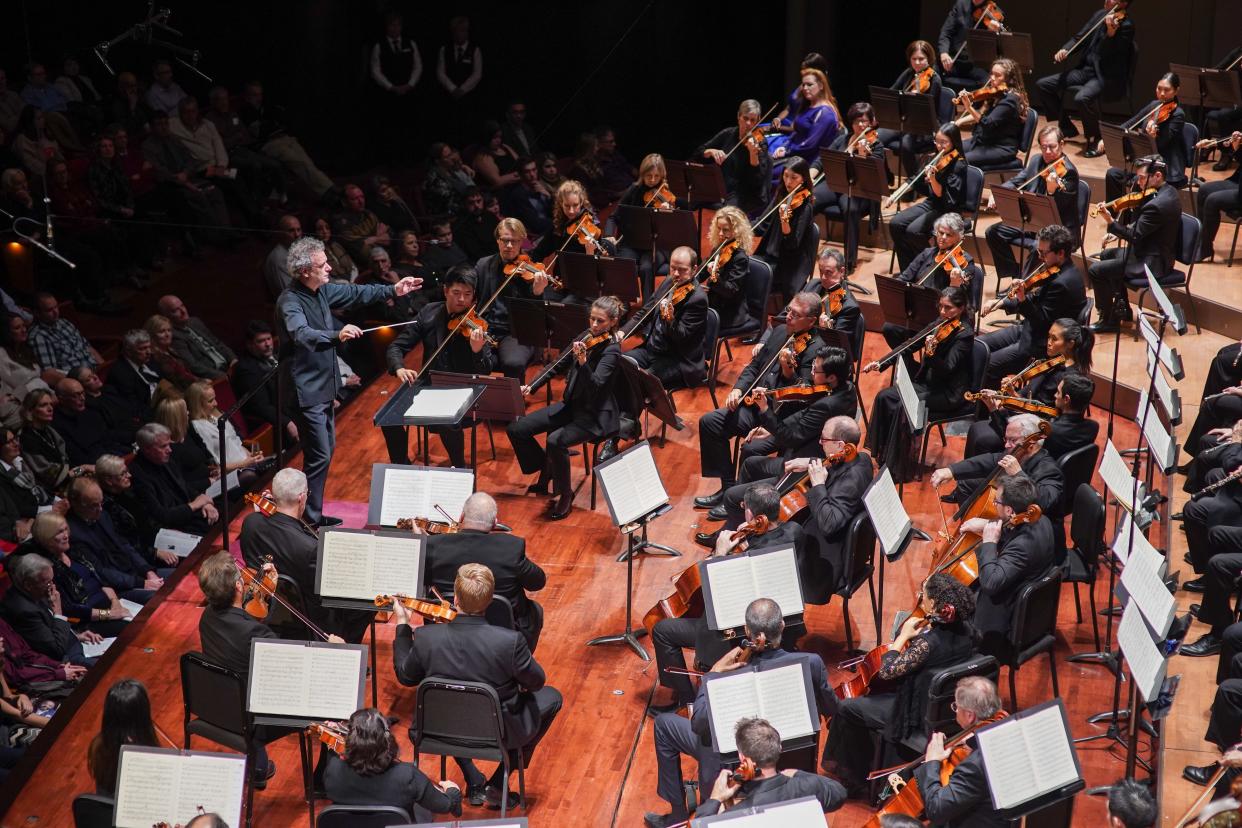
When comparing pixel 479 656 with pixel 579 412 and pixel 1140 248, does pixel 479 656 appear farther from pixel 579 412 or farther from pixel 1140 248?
pixel 1140 248

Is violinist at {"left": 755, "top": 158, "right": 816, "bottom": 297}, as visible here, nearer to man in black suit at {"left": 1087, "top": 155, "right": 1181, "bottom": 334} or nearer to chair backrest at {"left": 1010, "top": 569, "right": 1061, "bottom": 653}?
man in black suit at {"left": 1087, "top": 155, "right": 1181, "bottom": 334}

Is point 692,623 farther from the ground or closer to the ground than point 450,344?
closer to the ground

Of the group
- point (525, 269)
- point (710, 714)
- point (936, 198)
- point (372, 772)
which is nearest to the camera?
point (372, 772)

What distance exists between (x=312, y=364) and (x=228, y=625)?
81.3 inches

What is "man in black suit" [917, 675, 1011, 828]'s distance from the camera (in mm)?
4844

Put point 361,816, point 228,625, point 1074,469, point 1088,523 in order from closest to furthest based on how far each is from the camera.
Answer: point 361,816 < point 228,625 < point 1088,523 < point 1074,469

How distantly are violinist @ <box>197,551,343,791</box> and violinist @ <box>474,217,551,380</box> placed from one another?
10.2 feet

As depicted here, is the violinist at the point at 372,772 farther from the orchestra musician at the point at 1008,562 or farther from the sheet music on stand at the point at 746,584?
the orchestra musician at the point at 1008,562


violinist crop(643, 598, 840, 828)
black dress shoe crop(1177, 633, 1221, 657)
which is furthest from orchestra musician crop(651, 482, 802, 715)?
black dress shoe crop(1177, 633, 1221, 657)

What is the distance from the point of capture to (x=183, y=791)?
476cm

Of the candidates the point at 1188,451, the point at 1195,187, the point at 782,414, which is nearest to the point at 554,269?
the point at 782,414

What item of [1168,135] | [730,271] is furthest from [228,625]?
[1168,135]

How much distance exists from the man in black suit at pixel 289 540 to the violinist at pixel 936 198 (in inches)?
214

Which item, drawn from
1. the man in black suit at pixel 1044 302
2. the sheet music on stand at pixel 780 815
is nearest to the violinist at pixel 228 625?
the sheet music on stand at pixel 780 815
